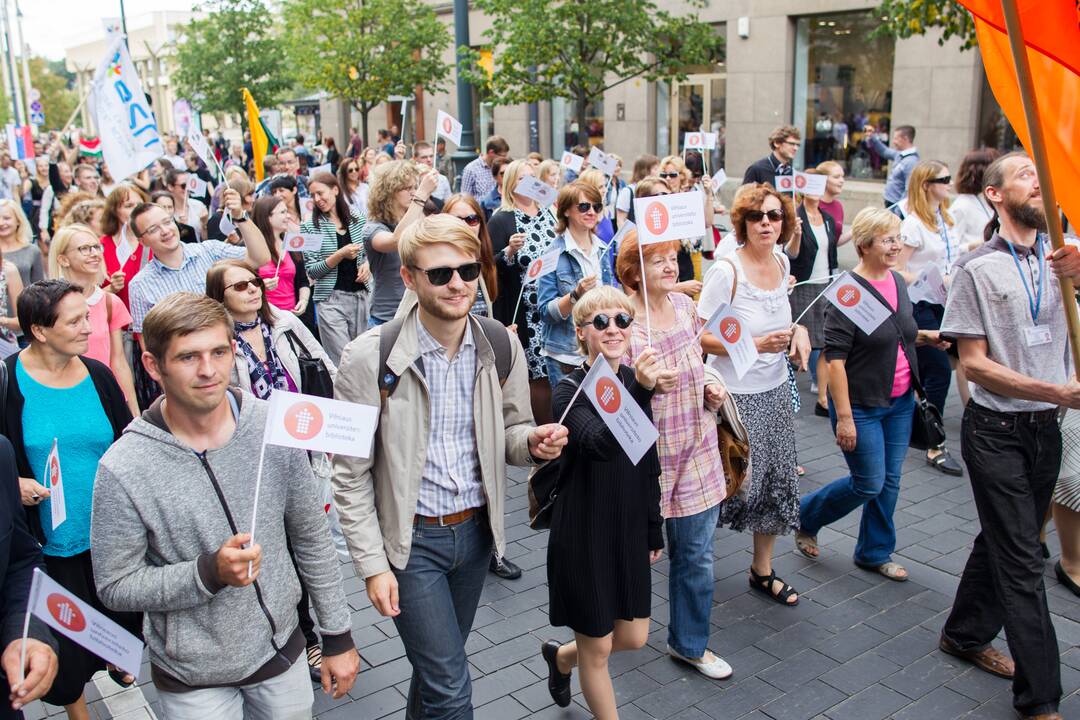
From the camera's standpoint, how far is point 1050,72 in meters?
3.16

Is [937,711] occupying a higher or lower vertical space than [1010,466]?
lower

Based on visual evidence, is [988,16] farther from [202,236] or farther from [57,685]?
[202,236]

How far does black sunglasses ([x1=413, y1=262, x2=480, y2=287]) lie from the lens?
131 inches

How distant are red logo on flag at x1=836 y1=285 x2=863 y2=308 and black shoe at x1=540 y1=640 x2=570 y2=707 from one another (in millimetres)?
2195

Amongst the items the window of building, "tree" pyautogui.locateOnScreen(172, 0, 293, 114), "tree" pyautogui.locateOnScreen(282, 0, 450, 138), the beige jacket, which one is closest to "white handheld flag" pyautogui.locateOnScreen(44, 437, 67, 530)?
the beige jacket

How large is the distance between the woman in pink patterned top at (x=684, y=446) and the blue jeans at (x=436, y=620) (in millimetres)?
1235

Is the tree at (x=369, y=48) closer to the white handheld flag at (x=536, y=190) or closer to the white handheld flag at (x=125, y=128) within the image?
the white handheld flag at (x=125, y=128)

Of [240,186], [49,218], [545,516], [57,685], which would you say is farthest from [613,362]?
[49,218]

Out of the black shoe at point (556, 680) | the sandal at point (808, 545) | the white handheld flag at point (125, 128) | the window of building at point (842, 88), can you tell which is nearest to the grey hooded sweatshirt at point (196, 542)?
the black shoe at point (556, 680)

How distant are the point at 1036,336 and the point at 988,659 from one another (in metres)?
1.51

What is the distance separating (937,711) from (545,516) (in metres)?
1.92

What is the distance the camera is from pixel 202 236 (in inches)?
449

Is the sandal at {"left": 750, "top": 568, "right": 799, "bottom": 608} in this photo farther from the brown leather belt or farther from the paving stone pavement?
the brown leather belt

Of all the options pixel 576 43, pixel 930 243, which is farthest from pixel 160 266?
pixel 576 43
